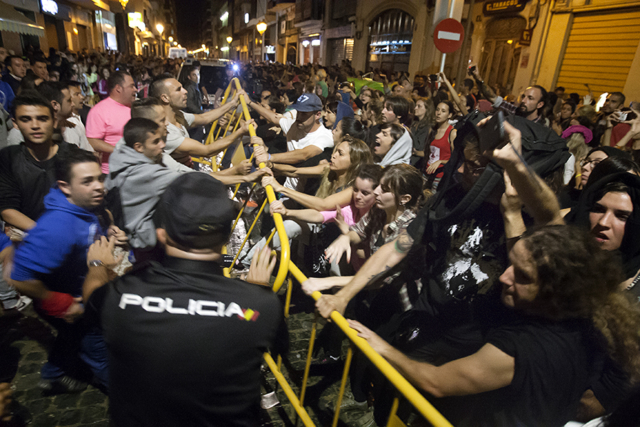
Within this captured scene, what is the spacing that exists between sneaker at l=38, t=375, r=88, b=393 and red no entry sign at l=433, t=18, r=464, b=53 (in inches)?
273

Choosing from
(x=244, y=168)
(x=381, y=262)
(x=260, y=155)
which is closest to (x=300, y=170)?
(x=260, y=155)

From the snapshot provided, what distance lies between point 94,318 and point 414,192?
2197mm

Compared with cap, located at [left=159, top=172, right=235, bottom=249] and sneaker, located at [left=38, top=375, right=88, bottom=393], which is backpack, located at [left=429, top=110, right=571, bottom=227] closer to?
cap, located at [left=159, top=172, right=235, bottom=249]

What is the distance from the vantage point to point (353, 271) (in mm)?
3359

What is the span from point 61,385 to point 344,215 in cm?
283

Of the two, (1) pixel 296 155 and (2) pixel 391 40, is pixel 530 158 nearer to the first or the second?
(1) pixel 296 155

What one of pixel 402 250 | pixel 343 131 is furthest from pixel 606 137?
pixel 402 250

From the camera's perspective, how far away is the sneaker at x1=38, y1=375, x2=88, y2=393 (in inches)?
107

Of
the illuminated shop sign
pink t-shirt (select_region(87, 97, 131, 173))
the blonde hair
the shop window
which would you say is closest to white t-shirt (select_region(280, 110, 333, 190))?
pink t-shirt (select_region(87, 97, 131, 173))

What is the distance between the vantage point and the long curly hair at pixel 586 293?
140 cm

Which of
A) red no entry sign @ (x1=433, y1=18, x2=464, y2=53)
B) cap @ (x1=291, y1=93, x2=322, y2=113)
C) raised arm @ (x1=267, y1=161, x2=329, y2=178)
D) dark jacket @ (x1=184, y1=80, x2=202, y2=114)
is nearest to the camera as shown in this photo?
raised arm @ (x1=267, y1=161, x2=329, y2=178)

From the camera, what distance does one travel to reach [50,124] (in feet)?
10.6

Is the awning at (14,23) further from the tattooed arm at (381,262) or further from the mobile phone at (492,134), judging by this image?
the mobile phone at (492,134)

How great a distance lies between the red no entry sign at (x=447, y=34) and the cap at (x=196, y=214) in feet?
20.0
